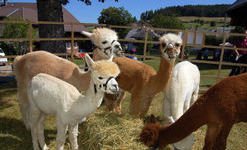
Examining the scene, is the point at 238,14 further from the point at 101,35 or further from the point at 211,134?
the point at 211,134

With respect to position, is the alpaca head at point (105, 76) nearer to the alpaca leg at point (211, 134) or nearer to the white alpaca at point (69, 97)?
the white alpaca at point (69, 97)

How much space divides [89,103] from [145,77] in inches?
61.1

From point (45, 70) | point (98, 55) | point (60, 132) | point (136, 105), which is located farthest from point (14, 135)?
point (136, 105)

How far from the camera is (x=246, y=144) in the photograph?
348 centimetres

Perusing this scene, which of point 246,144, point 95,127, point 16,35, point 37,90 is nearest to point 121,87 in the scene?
point 95,127

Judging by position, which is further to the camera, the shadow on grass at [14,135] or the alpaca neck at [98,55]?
the alpaca neck at [98,55]

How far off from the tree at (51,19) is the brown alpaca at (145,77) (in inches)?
106

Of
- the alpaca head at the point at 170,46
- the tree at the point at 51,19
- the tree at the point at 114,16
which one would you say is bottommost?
the alpaca head at the point at 170,46

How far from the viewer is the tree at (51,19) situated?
209 inches

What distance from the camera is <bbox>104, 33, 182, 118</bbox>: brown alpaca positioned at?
2925 millimetres

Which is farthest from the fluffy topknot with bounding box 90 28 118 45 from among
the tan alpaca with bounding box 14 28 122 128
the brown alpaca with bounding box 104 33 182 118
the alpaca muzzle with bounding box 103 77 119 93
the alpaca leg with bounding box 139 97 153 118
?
the alpaca muzzle with bounding box 103 77 119 93

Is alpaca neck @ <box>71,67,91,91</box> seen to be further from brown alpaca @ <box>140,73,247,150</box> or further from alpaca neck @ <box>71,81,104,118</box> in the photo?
brown alpaca @ <box>140,73,247,150</box>

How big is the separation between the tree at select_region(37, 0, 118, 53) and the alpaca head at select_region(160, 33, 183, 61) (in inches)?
151

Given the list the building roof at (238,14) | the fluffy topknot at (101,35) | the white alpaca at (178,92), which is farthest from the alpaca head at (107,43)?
the building roof at (238,14)
